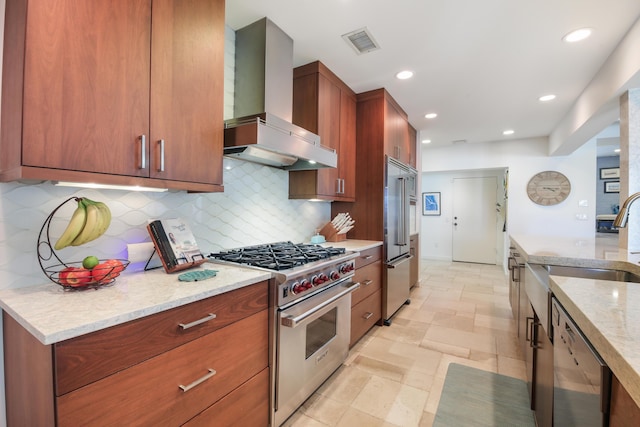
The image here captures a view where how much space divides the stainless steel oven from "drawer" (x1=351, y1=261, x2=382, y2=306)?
0.30m

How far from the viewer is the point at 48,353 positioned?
786mm

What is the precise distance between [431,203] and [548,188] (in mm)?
2293

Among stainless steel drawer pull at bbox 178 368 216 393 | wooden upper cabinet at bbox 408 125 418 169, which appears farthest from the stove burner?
wooden upper cabinet at bbox 408 125 418 169

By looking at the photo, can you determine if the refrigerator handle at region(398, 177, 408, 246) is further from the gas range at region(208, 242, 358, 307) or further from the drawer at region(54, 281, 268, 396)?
the drawer at region(54, 281, 268, 396)

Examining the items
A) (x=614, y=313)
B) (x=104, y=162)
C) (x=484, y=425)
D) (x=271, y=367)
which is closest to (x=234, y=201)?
(x=104, y=162)

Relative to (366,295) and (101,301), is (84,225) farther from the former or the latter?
(366,295)

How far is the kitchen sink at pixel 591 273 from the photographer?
1.62 metres

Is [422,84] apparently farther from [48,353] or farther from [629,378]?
[48,353]

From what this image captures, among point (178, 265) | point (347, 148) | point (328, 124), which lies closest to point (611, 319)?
point (178, 265)

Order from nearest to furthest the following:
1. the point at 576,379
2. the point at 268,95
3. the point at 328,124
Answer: the point at 576,379 < the point at 268,95 < the point at 328,124

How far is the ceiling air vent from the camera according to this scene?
2.13 meters

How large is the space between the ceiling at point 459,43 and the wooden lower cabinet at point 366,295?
1730 millimetres

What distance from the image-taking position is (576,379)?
2.91 feet

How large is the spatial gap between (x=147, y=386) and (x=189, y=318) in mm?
240
